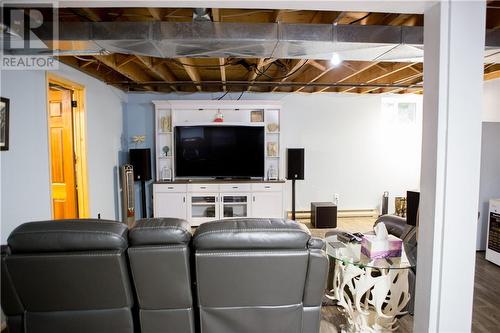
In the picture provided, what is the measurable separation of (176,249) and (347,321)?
5.32 feet

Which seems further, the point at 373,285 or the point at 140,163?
the point at 140,163

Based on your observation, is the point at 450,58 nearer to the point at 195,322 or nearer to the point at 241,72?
the point at 195,322

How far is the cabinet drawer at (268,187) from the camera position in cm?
495

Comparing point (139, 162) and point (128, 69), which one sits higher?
point (128, 69)

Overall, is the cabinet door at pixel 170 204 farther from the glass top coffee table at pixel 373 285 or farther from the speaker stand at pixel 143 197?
the glass top coffee table at pixel 373 285

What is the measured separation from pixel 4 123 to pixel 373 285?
317cm

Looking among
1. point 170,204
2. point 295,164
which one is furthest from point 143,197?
point 295,164

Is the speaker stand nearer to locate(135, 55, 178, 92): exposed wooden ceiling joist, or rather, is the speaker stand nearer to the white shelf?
the white shelf

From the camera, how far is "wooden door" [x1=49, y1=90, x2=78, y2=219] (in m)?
3.58

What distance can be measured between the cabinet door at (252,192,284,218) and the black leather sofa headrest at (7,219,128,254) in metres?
3.62

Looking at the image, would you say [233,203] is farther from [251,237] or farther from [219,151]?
[251,237]

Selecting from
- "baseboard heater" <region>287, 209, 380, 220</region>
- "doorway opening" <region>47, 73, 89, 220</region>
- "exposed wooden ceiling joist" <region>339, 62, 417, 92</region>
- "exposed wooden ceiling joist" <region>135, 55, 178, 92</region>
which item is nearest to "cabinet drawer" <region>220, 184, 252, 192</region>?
"baseboard heater" <region>287, 209, 380, 220</region>

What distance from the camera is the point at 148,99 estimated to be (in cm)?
530

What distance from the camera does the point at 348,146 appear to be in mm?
5594
